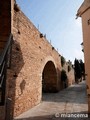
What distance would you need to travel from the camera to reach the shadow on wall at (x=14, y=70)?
6.23 m

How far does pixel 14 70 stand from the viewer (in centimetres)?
662

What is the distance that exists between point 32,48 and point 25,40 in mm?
1059

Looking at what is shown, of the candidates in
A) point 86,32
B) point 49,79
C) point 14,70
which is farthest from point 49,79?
point 14,70

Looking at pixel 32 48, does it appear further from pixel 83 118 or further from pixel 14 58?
pixel 83 118

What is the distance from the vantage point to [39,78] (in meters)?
9.91

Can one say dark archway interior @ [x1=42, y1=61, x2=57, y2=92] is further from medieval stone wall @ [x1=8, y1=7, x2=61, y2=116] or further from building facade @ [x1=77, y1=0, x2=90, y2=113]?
building facade @ [x1=77, y1=0, x2=90, y2=113]

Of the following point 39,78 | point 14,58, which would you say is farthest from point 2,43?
point 39,78

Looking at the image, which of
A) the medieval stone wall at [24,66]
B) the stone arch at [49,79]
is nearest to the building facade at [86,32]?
the medieval stone wall at [24,66]

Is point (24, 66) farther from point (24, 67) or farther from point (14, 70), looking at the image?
point (14, 70)

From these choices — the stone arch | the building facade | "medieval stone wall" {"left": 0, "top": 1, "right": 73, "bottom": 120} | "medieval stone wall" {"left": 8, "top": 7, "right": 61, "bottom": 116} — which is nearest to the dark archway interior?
the stone arch

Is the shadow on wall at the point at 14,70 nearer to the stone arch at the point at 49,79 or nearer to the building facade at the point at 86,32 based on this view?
the building facade at the point at 86,32

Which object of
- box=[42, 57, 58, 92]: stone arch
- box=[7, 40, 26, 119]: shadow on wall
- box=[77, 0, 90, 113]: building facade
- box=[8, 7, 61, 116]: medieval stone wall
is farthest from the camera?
box=[42, 57, 58, 92]: stone arch

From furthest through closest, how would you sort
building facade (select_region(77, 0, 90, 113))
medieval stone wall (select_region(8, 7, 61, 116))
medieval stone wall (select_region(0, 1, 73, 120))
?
1. building facade (select_region(77, 0, 90, 113))
2. medieval stone wall (select_region(8, 7, 61, 116))
3. medieval stone wall (select_region(0, 1, 73, 120))

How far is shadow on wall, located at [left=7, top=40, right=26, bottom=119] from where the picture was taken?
6227 millimetres
